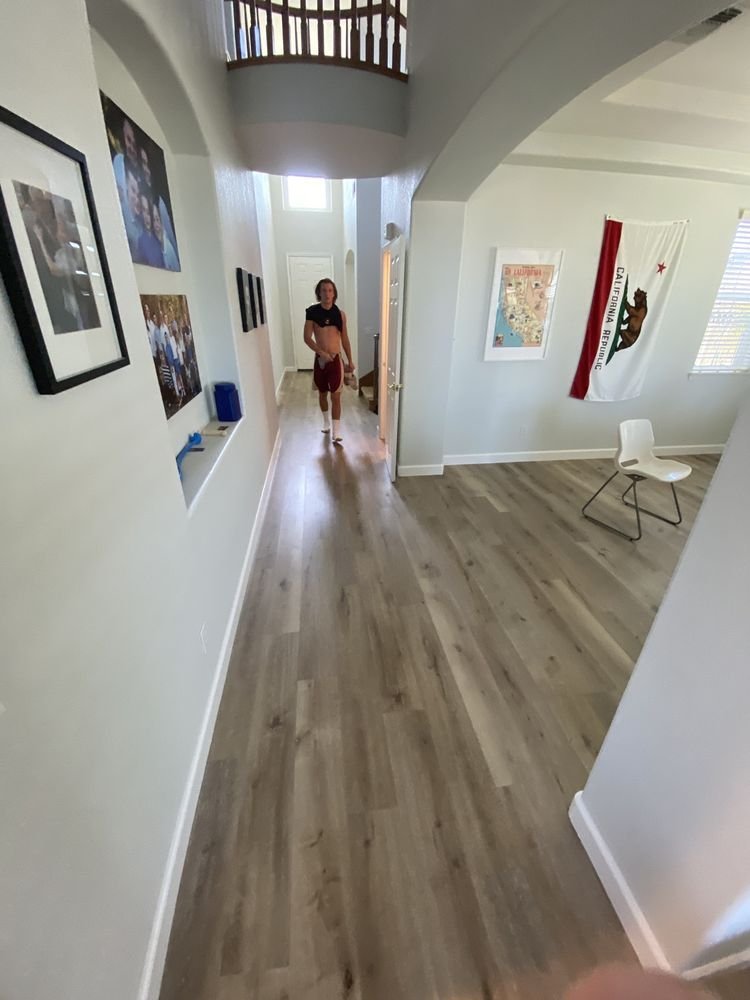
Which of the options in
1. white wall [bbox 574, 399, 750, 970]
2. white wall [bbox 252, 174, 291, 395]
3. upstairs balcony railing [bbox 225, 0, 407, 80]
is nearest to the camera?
white wall [bbox 574, 399, 750, 970]

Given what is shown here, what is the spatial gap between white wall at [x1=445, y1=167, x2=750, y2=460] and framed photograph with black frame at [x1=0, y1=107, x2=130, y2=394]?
3.13 meters

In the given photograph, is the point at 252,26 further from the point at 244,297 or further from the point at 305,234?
the point at 305,234

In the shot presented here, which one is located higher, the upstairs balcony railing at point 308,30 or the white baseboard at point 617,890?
the upstairs balcony railing at point 308,30

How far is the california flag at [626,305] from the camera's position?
3.36 metres

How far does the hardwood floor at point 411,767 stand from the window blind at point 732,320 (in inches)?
93.3

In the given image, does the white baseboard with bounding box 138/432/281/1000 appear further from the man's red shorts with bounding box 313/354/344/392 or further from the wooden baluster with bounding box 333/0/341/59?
the wooden baluster with bounding box 333/0/341/59

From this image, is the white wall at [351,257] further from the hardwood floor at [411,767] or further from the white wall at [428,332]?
the hardwood floor at [411,767]

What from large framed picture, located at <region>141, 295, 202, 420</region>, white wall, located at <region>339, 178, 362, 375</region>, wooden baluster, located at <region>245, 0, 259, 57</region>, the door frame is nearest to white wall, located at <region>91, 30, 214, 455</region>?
large framed picture, located at <region>141, 295, 202, 420</region>

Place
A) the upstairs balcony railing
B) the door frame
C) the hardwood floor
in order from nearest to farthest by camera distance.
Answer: the hardwood floor < the upstairs balcony railing < the door frame

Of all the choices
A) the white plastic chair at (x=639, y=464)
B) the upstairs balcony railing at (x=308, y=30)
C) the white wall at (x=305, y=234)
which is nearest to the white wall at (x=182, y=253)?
the upstairs balcony railing at (x=308, y=30)

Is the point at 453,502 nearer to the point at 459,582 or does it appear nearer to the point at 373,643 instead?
the point at 459,582

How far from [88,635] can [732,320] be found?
5.43 metres

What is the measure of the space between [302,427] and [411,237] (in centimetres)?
255

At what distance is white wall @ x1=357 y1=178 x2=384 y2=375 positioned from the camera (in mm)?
5652
